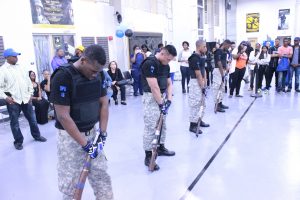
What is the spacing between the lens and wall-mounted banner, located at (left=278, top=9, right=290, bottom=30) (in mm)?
20344

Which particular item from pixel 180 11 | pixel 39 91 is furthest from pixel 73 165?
pixel 180 11

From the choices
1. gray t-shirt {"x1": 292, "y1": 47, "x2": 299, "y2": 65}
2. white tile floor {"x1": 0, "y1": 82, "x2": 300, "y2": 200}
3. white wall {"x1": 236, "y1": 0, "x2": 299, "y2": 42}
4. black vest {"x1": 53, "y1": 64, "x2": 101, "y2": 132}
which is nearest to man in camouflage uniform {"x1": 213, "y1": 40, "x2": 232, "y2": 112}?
white tile floor {"x1": 0, "y1": 82, "x2": 300, "y2": 200}

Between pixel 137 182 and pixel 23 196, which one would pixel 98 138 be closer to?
pixel 137 182

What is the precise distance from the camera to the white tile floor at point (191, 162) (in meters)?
3.00

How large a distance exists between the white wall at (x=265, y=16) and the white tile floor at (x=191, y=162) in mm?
16761

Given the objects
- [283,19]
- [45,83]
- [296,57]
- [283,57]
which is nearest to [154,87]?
[45,83]

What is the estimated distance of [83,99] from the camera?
2.01 m

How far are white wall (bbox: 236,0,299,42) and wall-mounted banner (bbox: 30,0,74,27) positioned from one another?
1715 cm

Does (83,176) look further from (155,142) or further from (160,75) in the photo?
(160,75)

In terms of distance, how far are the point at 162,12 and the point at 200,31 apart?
447 centimetres

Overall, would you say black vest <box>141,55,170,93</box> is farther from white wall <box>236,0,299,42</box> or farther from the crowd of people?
white wall <box>236,0,299,42</box>

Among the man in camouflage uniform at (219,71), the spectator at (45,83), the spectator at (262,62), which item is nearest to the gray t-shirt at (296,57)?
the spectator at (262,62)

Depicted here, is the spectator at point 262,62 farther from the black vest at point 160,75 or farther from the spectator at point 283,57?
the black vest at point 160,75

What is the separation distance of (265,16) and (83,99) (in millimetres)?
21977
